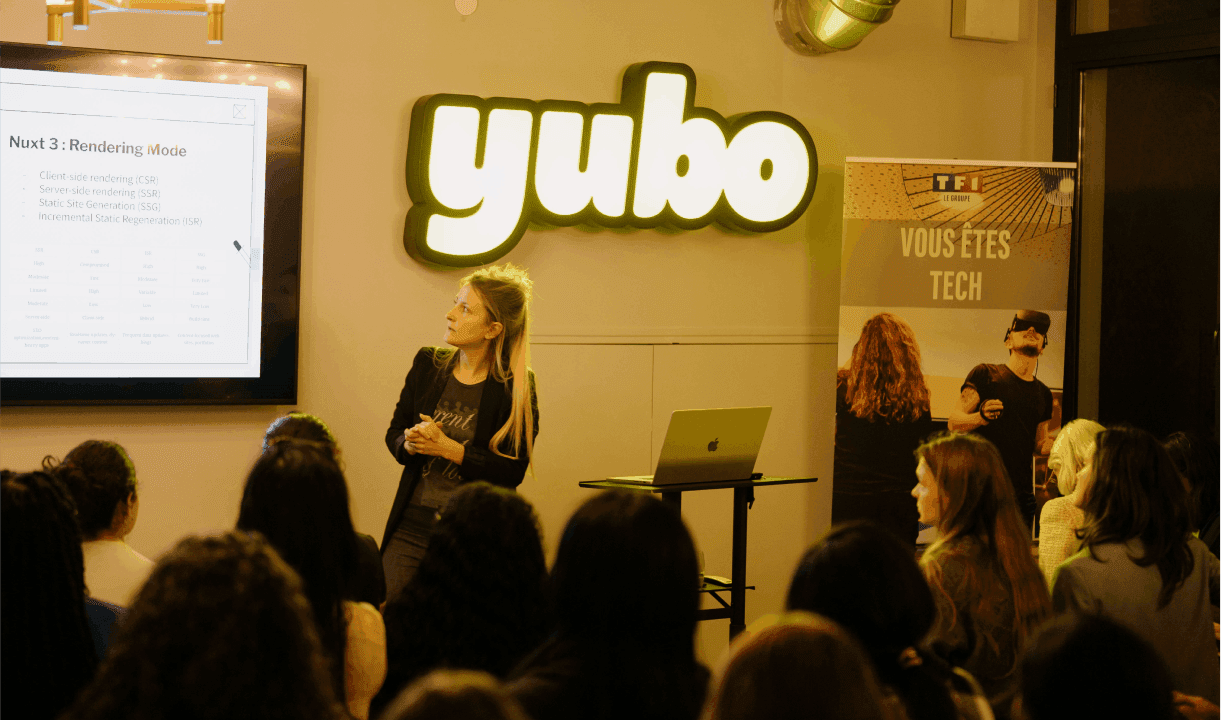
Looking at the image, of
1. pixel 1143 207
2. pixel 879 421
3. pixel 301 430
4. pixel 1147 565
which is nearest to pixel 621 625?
pixel 1147 565

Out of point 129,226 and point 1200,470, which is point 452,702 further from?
point 1200,470

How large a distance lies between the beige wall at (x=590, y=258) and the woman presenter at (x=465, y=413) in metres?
0.80

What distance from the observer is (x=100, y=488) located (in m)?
2.36

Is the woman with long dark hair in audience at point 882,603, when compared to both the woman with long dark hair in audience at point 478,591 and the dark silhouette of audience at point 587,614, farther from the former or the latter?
the woman with long dark hair in audience at point 478,591

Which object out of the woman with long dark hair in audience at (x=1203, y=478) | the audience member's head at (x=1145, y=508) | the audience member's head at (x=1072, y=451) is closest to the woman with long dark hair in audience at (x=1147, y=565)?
the audience member's head at (x=1145, y=508)

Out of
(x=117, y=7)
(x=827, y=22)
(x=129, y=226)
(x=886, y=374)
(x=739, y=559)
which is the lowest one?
(x=739, y=559)

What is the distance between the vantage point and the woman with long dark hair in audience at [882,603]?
4.92 feet

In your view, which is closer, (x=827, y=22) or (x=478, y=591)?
(x=478, y=591)

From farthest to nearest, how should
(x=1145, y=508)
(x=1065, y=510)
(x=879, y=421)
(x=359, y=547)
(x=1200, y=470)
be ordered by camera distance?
(x=879, y=421)
(x=1200, y=470)
(x=1065, y=510)
(x=1145, y=508)
(x=359, y=547)

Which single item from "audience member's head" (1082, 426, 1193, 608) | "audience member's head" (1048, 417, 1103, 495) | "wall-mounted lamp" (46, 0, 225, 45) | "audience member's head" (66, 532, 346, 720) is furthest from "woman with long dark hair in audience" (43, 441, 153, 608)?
"audience member's head" (1048, 417, 1103, 495)

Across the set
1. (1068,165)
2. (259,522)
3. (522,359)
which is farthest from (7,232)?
(1068,165)

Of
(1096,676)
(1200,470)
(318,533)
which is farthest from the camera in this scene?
(1200,470)

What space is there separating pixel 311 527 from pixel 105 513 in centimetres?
84

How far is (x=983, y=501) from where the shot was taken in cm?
240
